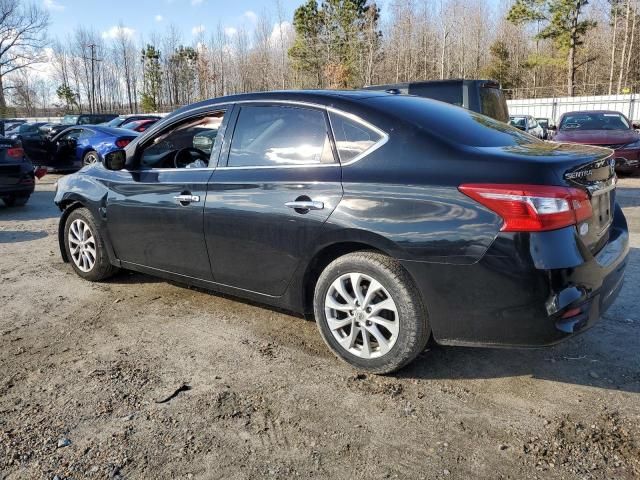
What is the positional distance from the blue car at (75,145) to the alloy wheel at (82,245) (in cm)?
838

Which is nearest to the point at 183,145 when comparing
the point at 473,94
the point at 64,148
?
the point at 473,94

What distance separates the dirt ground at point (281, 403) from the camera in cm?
237

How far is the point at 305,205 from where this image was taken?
126 inches

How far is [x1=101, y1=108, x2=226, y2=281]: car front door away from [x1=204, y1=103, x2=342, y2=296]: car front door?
5.9 inches

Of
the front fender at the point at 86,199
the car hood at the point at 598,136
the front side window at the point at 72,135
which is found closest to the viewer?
the front fender at the point at 86,199

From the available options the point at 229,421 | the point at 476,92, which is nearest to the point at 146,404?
the point at 229,421

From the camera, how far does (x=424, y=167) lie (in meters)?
2.88

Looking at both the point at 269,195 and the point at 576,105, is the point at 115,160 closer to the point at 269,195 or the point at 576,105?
the point at 269,195

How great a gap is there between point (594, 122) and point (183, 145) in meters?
11.6

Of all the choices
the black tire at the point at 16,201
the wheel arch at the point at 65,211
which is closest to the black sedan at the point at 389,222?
the wheel arch at the point at 65,211

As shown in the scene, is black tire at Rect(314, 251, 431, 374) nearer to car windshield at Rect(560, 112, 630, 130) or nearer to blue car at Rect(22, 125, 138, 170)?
blue car at Rect(22, 125, 138, 170)

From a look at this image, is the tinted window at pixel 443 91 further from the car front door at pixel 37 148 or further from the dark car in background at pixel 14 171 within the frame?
the car front door at pixel 37 148

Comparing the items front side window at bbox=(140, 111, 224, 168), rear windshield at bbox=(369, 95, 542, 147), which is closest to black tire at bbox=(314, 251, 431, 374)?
rear windshield at bbox=(369, 95, 542, 147)

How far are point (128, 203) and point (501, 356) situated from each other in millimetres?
3077
